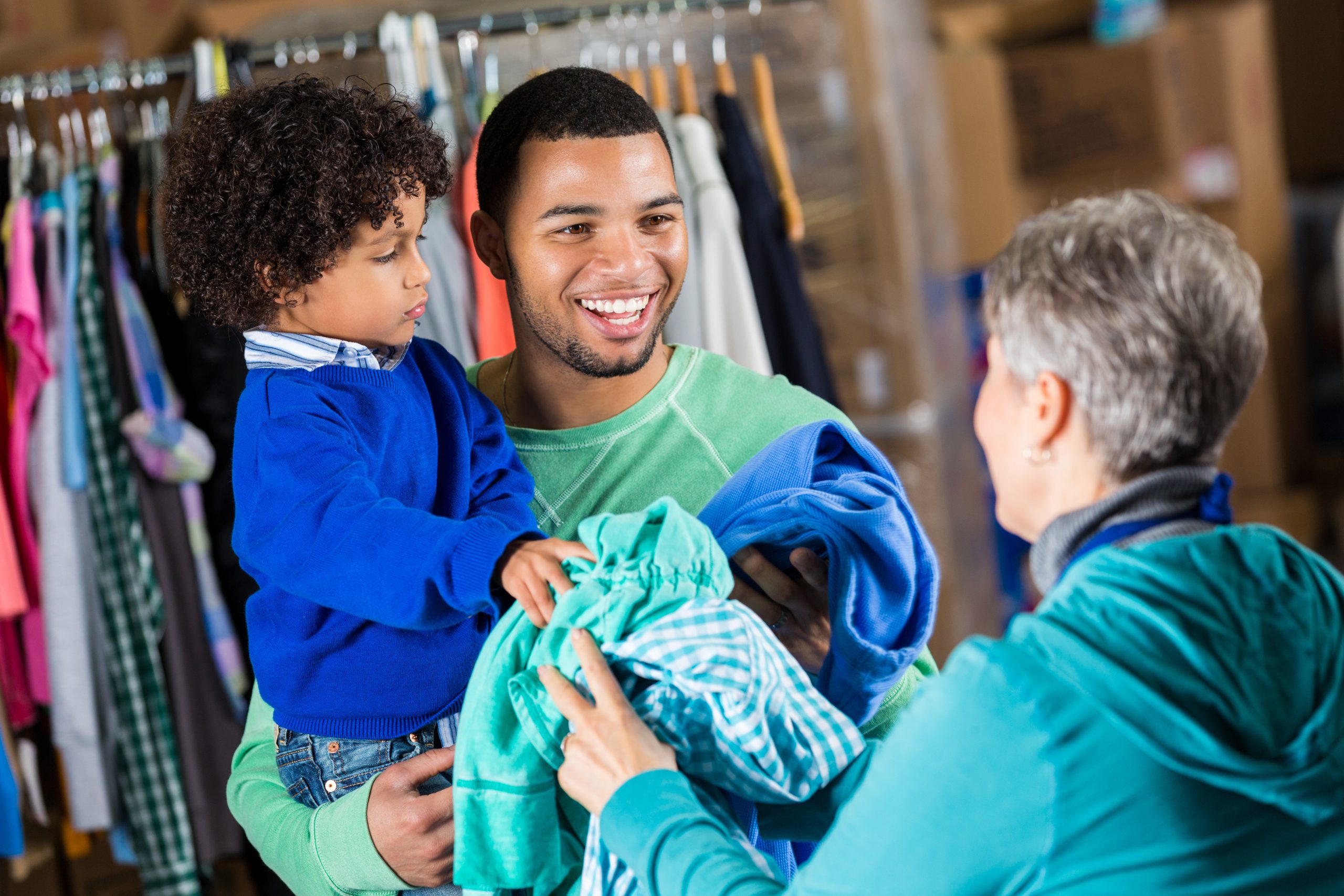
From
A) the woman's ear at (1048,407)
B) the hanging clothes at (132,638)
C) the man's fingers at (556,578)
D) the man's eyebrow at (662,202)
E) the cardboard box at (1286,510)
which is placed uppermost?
the man's eyebrow at (662,202)

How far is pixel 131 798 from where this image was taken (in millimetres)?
1858

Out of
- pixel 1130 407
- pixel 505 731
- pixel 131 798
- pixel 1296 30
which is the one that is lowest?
pixel 131 798

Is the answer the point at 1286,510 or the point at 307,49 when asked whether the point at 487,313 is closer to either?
the point at 307,49

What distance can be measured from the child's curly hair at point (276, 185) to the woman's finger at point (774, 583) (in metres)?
0.31

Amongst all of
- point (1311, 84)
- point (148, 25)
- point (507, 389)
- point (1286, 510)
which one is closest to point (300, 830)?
point (507, 389)

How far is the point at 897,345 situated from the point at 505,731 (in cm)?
225

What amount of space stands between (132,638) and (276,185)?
1.27 m

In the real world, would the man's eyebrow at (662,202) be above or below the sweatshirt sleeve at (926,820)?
above

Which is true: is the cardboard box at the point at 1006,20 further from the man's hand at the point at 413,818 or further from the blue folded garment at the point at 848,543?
the man's hand at the point at 413,818

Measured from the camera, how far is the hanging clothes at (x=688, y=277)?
59.1 inches

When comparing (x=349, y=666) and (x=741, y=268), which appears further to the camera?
(x=741, y=268)

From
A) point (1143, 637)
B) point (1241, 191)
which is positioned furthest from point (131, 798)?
point (1241, 191)

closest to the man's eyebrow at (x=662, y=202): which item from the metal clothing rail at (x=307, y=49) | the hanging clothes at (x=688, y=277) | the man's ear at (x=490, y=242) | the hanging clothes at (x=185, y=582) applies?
the man's ear at (x=490, y=242)

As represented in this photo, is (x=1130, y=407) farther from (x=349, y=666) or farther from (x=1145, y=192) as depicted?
(x=349, y=666)
